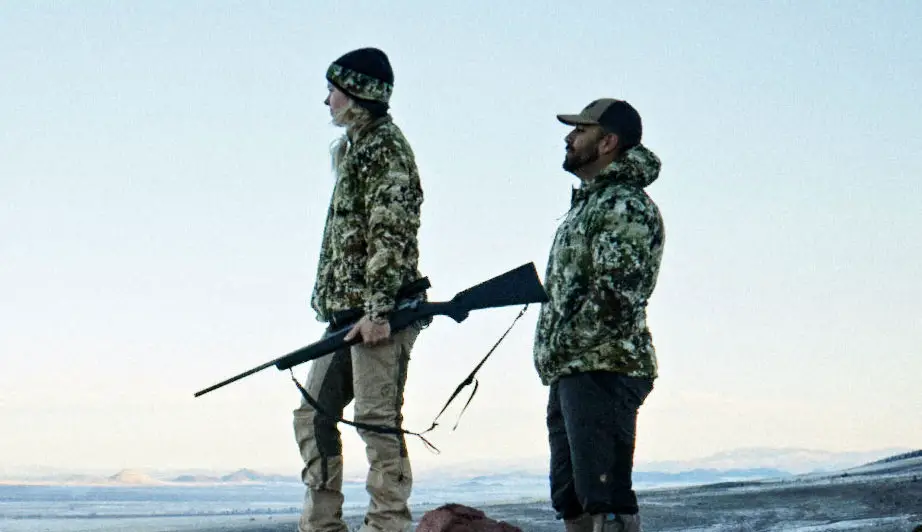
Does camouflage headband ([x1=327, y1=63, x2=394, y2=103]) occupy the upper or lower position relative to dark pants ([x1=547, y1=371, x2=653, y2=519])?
upper

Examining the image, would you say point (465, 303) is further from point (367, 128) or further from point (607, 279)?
point (367, 128)

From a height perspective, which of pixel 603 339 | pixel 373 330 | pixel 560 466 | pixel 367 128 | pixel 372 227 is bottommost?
pixel 560 466

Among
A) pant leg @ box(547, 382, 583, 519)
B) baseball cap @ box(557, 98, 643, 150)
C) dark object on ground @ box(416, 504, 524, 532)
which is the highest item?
baseball cap @ box(557, 98, 643, 150)

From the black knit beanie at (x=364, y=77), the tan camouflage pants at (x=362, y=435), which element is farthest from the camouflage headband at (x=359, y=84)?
the tan camouflage pants at (x=362, y=435)

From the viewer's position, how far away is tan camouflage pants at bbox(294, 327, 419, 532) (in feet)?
16.4

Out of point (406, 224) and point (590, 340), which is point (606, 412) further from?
point (406, 224)

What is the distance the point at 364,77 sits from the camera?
527 centimetres

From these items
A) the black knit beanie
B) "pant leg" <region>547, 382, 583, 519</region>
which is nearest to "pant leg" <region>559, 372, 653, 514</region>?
"pant leg" <region>547, 382, 583, 519</region>

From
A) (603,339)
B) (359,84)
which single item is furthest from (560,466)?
(359,84)

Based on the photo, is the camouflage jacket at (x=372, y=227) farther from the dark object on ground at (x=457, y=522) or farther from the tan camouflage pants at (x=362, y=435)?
the dark object on ground at (x=457, y=522)

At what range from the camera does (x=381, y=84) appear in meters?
5.30

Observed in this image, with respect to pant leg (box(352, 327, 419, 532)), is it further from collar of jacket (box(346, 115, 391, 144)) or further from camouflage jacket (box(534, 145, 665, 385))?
collar of jacket (box(346, 115, 391, 144))

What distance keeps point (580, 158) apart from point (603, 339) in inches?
32.4

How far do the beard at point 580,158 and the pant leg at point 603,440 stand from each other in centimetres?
93
